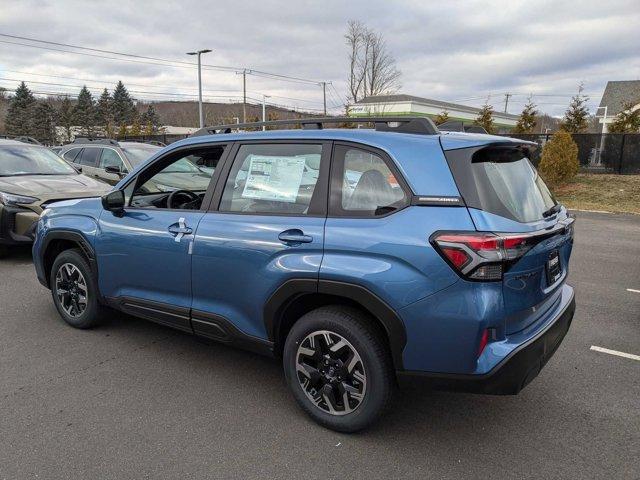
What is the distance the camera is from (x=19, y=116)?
68.2 m

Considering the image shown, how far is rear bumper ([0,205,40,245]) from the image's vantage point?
6848 millimetres

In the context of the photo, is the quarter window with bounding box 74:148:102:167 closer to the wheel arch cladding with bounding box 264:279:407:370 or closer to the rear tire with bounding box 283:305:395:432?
the wheel arch cladding with bounding box 264:279:407:370

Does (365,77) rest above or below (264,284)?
above

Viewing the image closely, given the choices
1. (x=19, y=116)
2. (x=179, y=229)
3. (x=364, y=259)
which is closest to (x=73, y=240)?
(x=179, y=229)

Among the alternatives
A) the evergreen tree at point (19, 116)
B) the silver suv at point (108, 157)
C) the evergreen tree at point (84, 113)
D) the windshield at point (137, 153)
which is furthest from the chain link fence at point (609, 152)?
the evergreen tree at point (19, 116)

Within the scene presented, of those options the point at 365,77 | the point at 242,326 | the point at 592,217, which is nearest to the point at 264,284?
the point at 242,326

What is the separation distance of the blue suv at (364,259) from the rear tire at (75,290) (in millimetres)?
745

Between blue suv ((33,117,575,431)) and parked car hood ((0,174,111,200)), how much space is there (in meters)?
4.15

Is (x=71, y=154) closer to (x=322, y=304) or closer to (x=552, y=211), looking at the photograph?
(x=322, y=304)

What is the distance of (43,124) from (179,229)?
76412 mm

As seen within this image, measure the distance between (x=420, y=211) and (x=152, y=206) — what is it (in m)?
2.39

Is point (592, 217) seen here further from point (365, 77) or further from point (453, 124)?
point (365, 77)

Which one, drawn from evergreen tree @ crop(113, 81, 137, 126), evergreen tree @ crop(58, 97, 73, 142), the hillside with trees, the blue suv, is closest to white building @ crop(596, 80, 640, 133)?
the hillside with trees

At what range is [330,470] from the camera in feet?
8.50
